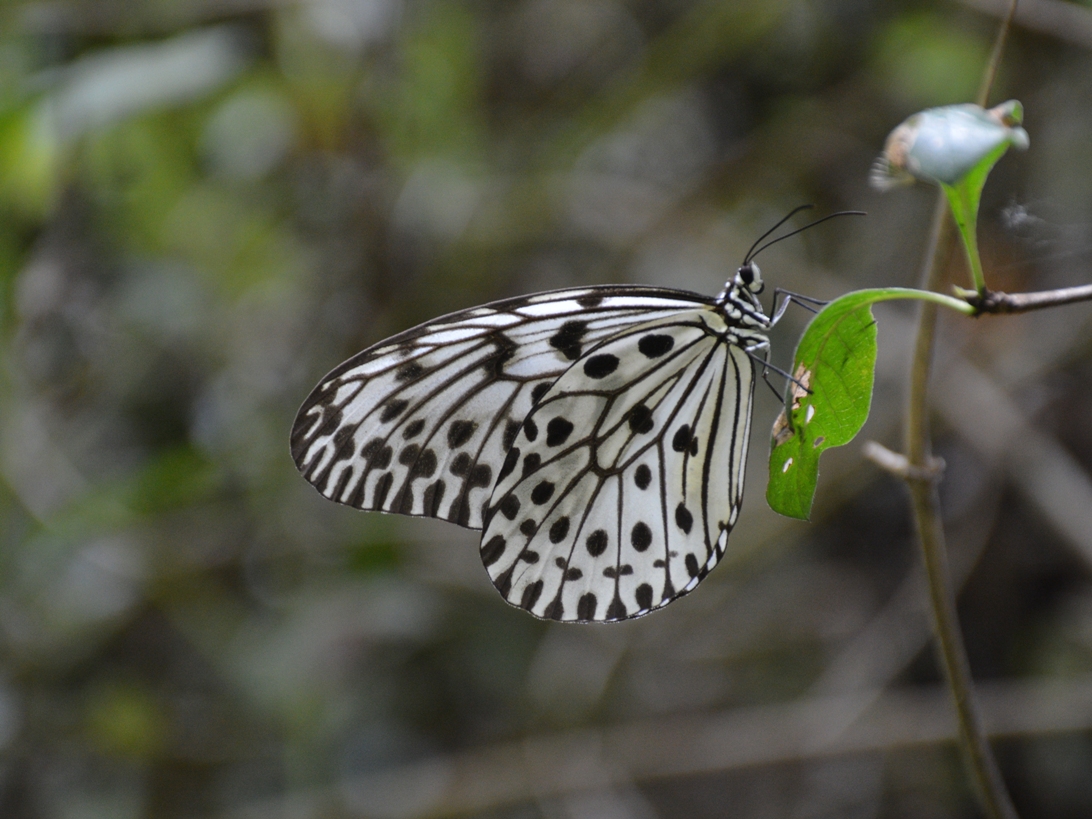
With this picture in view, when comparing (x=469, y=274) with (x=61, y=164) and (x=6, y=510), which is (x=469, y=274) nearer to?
(x=61, y=164)

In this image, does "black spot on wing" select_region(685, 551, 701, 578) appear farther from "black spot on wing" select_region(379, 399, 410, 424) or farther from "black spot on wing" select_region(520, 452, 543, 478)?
"black spot on wing" select_region(379, 399, 410, 424)

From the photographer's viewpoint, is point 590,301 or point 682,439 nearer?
point 590,301

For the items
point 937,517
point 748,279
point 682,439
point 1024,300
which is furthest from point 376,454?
point 1024,300

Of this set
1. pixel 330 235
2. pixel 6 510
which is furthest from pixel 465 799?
pixel 330 235

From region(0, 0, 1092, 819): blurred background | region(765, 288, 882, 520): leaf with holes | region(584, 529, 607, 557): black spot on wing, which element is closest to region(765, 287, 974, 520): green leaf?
region(765, 288, 882, 520): leaf with holes

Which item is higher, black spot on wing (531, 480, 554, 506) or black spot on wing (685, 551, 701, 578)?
black spot on wing (531, 480, 554, 506)

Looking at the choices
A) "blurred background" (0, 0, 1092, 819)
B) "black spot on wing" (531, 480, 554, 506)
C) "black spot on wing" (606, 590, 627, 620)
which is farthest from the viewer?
"blurred background" (0, 0, 1092, 819)

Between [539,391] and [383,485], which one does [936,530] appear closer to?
[539,391]

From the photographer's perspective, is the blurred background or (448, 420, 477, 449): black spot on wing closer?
(448, 420, 477, 449): black spot on wing
